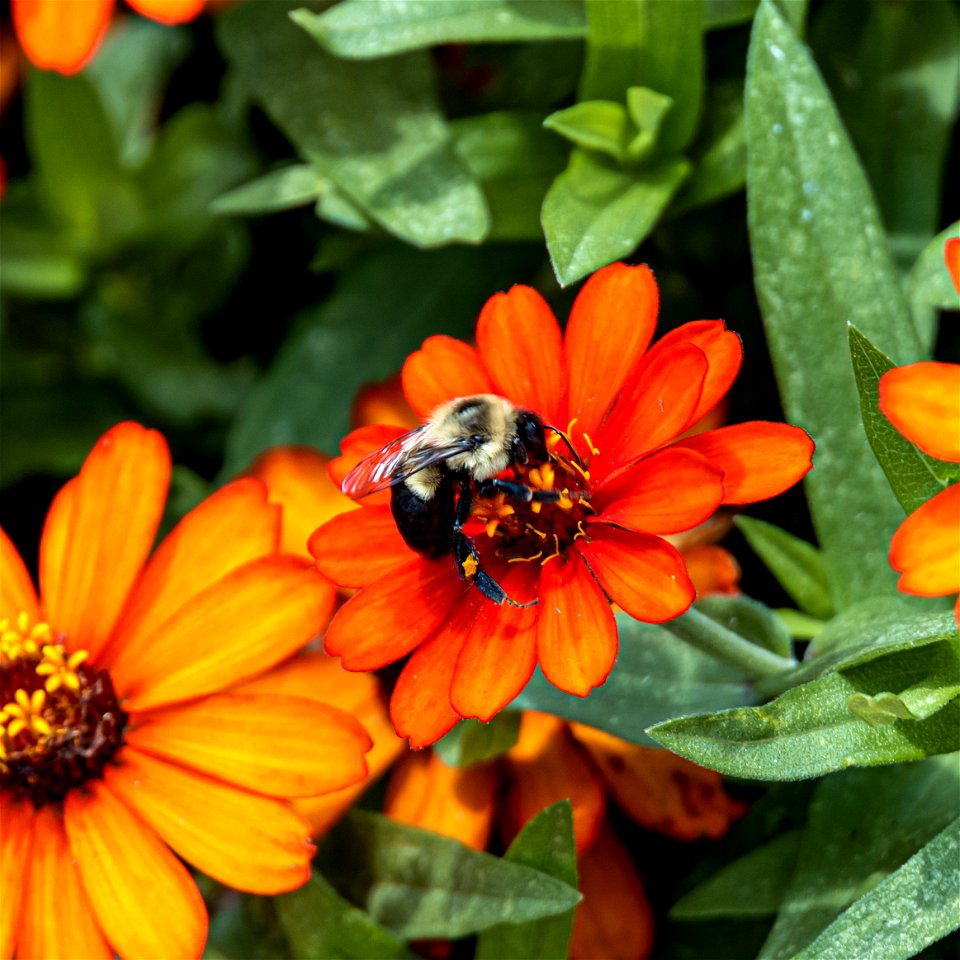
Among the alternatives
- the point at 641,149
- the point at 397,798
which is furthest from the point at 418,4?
the point at 397,798

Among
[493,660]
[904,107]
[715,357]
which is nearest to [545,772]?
[493,660]

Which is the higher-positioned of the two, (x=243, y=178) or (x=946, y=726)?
(x=243, y=178)

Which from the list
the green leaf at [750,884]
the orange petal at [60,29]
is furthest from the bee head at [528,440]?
the orange petal at [60,29]

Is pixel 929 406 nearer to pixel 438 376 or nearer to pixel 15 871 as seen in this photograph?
pixel 438 376

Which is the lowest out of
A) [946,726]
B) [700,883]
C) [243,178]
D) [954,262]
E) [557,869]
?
[700,883]

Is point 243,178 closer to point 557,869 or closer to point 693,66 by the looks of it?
point 693,66

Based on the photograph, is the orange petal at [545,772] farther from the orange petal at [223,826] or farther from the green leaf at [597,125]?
the green leaf at [597,125]
